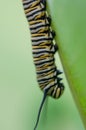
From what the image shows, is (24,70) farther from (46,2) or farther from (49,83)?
(46,2)
